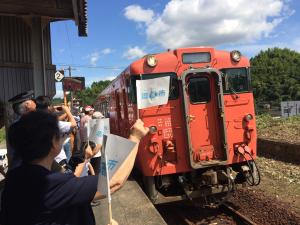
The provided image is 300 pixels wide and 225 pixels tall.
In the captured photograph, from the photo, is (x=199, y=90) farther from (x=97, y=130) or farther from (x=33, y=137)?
(x=33, y=137)

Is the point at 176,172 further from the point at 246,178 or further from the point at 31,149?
the point at 31,149

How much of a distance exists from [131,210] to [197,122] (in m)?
2.10

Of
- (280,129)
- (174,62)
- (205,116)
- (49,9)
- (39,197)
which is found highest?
(49,9)

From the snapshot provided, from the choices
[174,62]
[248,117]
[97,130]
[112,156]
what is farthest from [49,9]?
[112,156]

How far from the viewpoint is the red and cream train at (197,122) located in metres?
7.78

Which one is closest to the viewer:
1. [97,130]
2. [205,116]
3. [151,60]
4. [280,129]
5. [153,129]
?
[97,130]

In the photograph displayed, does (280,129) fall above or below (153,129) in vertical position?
below

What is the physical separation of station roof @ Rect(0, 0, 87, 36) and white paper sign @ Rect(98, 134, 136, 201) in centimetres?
512

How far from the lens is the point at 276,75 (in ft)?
210

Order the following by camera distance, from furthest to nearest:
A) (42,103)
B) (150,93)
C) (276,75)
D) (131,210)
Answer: (276,75) < (131,210) < (42,103) < (150,93)

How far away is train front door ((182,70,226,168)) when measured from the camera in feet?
26.1

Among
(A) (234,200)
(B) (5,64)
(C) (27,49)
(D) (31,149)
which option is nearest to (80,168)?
(D) (31,149)

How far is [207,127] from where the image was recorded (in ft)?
26.4

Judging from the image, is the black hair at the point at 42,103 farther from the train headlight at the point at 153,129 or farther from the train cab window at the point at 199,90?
the train cab window at the point at 199,90
